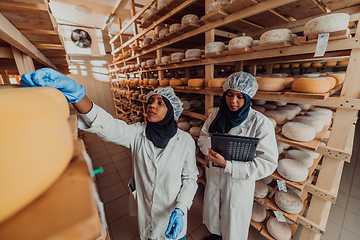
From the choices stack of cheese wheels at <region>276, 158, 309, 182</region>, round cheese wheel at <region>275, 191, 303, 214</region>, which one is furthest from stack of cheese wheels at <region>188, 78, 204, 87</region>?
round cheese wheel at <region>275, 191, 303, 214</region>

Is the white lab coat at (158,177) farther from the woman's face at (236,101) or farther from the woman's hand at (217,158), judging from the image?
the woman's face at (236,101)

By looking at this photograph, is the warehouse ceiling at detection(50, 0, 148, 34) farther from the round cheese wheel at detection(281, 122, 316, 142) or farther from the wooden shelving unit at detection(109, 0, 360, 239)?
the round cheese wheel at detection(281, 122, 316, 142)

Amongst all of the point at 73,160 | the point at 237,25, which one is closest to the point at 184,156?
the point at 73,160

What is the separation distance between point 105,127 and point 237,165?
3.85 ft

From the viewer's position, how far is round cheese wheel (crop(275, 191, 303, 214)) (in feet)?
5.37

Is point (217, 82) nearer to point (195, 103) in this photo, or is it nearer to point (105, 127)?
point (195, 103)

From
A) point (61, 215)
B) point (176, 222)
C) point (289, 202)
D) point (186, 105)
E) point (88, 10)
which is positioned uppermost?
point (88, 10)

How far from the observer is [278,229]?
1.75 metres

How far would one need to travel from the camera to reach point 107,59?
7719 millimetres

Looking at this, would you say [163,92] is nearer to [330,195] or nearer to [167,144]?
[167,144]

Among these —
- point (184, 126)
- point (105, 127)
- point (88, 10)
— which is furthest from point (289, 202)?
point (88, 10)

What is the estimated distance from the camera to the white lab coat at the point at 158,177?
1.25 meters

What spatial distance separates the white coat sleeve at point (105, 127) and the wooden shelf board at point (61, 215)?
0.82m

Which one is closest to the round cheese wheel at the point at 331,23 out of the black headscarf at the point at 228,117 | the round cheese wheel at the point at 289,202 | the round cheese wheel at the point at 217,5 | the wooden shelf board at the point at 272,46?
the wooden shelf board at the point at 272,46
